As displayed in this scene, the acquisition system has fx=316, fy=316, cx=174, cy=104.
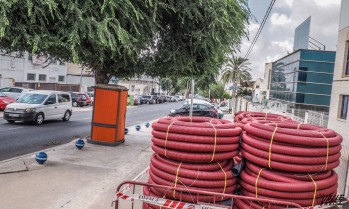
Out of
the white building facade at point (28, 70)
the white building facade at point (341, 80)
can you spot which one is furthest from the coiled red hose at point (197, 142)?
the white building facade at point (28, 70)

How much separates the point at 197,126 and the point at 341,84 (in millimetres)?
10704

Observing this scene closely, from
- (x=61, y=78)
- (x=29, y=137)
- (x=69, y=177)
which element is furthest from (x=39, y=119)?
(x=61, y=78)

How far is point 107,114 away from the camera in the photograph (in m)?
12.2

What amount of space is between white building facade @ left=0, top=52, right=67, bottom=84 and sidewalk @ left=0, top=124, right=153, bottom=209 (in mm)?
25624

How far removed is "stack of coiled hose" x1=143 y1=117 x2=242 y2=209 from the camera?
475 centimetres

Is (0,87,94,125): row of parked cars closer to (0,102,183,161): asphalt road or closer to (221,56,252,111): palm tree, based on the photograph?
(0,102,183,161): asphalt road

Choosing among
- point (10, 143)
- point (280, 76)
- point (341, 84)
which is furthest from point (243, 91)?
point (10, 143)

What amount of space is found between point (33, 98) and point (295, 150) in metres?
17.2

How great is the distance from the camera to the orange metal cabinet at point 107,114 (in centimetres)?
1208

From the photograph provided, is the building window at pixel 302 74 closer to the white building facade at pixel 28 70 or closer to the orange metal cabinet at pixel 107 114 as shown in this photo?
the white building facade at pixel 28 70

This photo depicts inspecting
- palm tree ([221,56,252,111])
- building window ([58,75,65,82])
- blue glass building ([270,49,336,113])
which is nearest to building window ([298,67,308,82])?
blue glass building ([270,49,336,113])

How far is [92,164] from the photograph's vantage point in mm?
9289

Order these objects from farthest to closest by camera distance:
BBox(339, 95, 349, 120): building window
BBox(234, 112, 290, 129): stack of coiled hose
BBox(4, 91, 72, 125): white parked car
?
1. BBox(4, 91, 72, 125): white parked car
2. BBox(339, 95, 349, 120): building window
3. BBox(234, 112, 290, 129): stack of coiled hose

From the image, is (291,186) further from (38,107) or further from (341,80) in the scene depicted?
(38,107)
